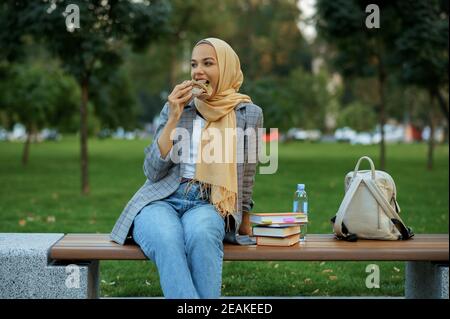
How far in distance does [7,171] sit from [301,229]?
1533 cm

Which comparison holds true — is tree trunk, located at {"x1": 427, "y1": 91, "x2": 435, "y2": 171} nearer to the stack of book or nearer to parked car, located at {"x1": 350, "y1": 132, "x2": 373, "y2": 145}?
the stack of book

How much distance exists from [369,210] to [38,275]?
6.60 ft

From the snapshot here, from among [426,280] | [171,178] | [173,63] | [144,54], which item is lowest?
[426,280]

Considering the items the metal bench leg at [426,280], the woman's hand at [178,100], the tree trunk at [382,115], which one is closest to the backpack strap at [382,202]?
the metal bench leg at [426,280]

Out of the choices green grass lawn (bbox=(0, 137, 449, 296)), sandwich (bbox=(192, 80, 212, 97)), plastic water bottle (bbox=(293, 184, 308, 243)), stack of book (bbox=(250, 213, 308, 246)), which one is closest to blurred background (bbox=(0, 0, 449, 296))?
green grass lawn (bbox=(0, 137, 449, 296))

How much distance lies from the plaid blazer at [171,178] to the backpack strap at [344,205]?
1.79ft

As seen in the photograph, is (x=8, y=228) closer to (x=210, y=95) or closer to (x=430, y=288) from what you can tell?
(x=210, y=95)

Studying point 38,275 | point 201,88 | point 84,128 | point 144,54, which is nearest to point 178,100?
point 201,88

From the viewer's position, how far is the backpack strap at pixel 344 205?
401 cm

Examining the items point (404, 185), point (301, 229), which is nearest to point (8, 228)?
point (301, 229)

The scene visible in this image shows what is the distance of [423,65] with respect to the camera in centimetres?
1497

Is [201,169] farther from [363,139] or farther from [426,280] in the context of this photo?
[363,139]

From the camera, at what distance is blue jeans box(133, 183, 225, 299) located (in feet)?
11.5

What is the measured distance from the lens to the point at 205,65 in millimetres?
4125
